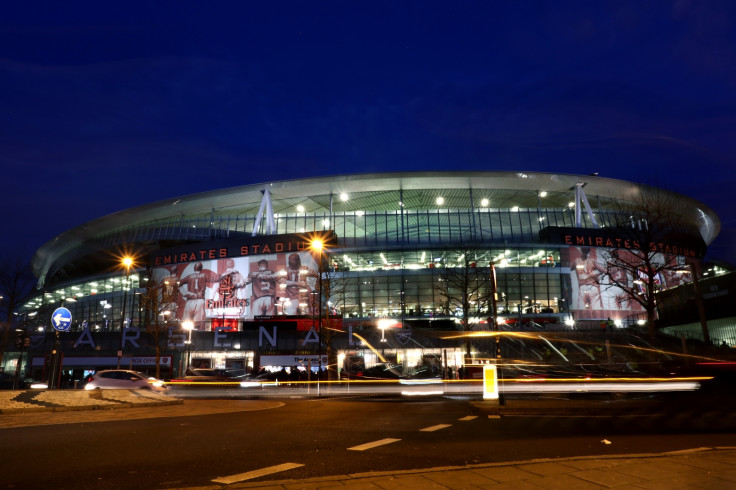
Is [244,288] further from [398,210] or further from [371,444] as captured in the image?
[371,444]

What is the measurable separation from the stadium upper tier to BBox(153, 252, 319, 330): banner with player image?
6984 millimetres

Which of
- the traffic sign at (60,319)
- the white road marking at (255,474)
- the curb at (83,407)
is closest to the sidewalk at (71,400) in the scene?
the curb at (83,407)

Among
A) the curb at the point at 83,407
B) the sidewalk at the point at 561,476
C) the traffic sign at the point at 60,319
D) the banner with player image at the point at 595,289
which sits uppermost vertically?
the banner with player image at the point at 595,289

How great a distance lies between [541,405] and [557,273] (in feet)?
153

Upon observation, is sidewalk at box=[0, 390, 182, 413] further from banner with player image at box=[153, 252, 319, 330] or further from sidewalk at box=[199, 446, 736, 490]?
banner with player image at box=[153, 252, 319, 330]

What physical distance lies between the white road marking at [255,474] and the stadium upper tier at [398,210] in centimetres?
5565

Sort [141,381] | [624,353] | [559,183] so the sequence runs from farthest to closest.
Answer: [559,183] → [624,353] → [141,381]

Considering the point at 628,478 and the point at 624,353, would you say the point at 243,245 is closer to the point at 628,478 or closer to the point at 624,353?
the point at 624,353

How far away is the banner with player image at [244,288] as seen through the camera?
60.4m

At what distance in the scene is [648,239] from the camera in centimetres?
2998

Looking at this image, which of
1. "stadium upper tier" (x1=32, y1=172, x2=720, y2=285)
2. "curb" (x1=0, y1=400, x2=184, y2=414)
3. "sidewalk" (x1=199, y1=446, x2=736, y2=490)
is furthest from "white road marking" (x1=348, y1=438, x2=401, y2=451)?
"stadium upper tier" (x1=32, y1=172, x2=720, y2=285)

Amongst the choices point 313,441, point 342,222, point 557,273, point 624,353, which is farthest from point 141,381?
point 557,273

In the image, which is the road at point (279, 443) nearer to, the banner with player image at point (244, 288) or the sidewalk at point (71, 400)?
the sidewalk at point (71, 400)

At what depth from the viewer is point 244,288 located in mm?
62062
